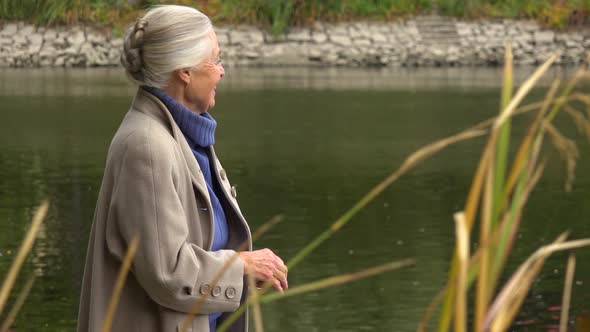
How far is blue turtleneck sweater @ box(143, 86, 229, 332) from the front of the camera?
2883 mm

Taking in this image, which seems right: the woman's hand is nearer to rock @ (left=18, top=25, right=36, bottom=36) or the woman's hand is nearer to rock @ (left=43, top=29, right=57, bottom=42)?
rock @ (left=43, top=29, right=57, bottom=42)

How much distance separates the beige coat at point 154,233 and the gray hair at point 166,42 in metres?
0.06

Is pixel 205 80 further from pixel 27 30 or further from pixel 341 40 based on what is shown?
pixel 27 30

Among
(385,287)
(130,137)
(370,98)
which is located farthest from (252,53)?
(130,137)

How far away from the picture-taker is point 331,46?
3578 cm

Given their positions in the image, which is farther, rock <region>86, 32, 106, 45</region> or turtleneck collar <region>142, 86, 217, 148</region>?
rock <region>86, 32, 106, 45</region>

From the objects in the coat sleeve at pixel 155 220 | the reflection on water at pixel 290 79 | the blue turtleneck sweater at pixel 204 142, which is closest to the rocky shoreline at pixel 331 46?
the reflection on water at pixel 290 79

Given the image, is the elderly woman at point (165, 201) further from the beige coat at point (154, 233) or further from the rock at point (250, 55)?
the rock at point (250, 55)

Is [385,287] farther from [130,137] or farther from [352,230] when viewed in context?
[130,137]

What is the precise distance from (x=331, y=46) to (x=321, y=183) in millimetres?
21149

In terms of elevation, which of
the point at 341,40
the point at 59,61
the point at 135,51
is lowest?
the point at 59,61

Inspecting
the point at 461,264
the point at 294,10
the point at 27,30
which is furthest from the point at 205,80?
the point at 294,10

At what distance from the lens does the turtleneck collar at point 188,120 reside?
2.88m

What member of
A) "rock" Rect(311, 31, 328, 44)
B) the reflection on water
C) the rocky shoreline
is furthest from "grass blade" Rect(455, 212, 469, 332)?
"rock" Rect(311, 31, 328, 44)
